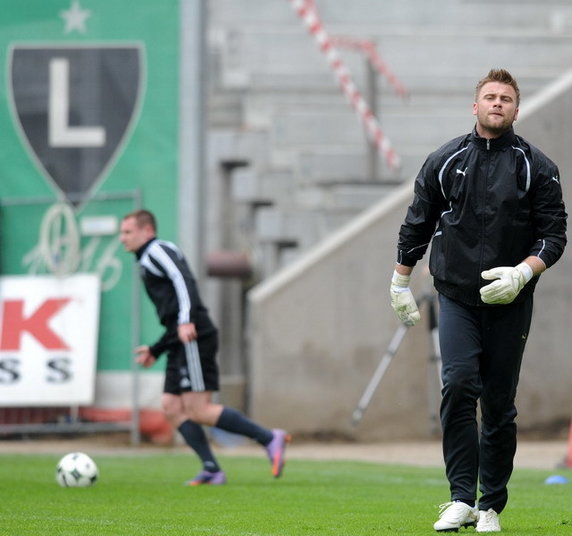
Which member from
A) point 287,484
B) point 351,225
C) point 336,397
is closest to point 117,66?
point 351,225

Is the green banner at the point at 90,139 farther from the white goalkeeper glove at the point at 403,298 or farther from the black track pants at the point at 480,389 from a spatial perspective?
the black track pants at the point at 480,389

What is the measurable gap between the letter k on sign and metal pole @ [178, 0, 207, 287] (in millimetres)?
1383

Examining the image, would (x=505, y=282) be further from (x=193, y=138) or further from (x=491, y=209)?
(x=193, y=138)

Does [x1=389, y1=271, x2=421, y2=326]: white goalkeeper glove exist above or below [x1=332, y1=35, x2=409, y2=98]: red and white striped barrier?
below

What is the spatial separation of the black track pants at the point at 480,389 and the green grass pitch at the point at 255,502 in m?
0.26

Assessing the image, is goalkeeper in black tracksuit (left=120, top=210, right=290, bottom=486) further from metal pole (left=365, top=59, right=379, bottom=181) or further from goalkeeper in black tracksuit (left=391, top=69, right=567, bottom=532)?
metal pole (left=365, top=59, right=379, bottom=181)

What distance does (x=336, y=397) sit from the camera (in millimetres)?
15344

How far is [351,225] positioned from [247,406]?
2157 millimetres

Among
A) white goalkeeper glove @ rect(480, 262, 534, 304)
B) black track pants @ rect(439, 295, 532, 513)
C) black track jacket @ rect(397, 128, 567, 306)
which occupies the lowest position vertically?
black track pants @ rect(439, 295, 532, 513)

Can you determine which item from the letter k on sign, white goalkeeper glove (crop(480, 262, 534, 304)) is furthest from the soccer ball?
the letter k on sign

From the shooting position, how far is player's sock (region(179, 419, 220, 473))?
1015cm

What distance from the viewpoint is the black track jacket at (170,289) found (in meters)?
9.98

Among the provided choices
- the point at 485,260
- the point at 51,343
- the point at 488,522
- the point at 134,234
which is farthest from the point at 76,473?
the point at 51,343

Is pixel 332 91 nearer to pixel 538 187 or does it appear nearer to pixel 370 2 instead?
pixel 370 2
